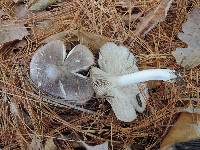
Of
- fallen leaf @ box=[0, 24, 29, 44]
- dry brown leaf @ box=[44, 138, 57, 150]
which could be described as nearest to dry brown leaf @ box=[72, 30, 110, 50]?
fallen leaf @ box=[0, 24, 29, 44]

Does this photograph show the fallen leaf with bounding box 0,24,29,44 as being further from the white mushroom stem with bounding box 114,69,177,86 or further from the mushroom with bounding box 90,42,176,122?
the white mushroom stem with bounding box 114,69,177,86

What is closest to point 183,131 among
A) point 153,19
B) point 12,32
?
point 153,19

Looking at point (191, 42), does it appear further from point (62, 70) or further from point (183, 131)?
point (62, 70)

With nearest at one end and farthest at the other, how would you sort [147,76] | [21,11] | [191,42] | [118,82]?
[147,76], [118,82], [191,42], [21,11]

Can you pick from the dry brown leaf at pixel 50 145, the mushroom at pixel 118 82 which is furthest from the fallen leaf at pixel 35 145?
the mushroom at pixel 118 82

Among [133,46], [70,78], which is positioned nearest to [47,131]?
[70,78]
